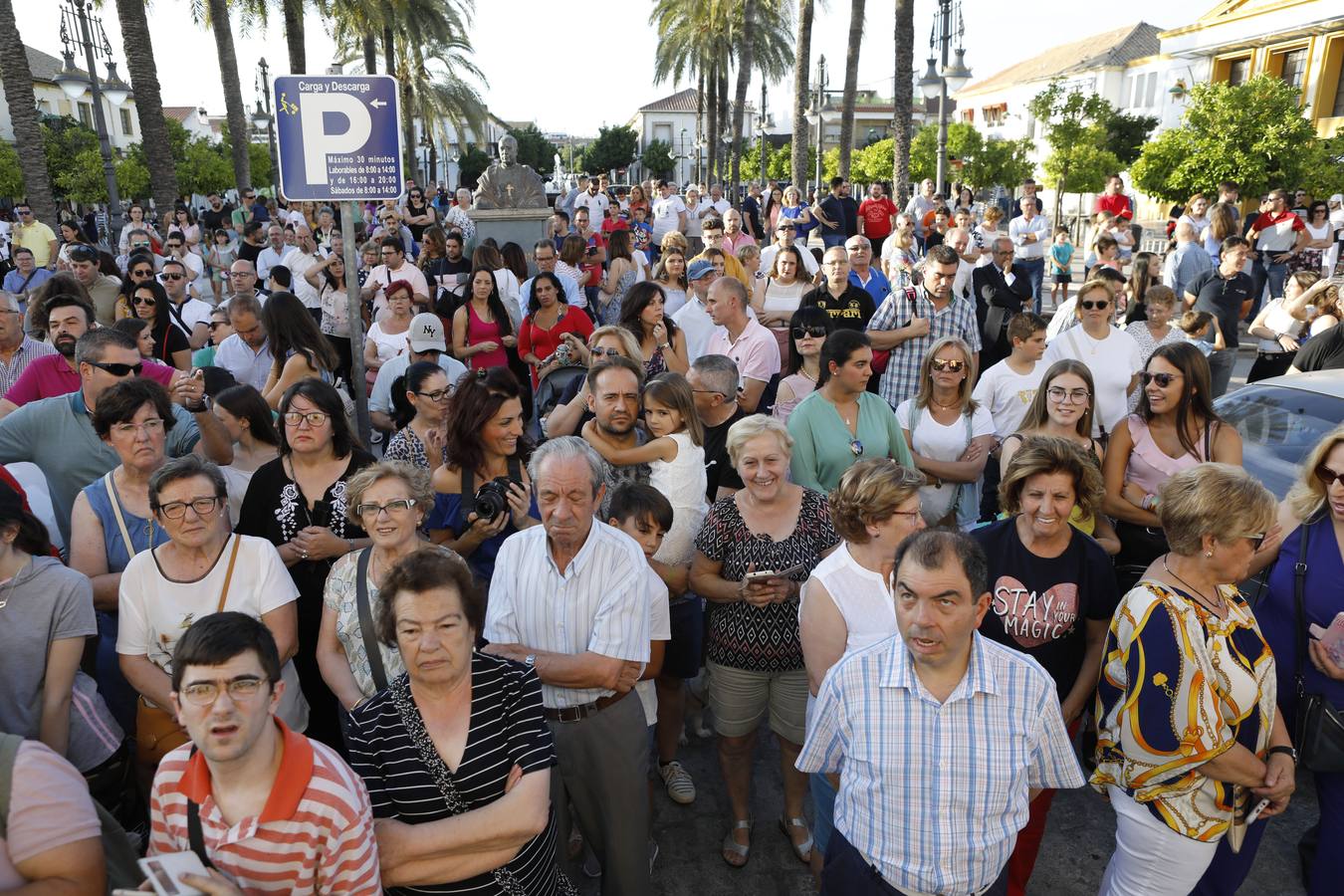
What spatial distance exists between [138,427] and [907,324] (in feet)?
15.4

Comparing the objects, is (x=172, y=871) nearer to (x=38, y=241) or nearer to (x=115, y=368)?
(x=115, y=368)

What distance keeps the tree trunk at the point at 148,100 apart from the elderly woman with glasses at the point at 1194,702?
20.3 metres

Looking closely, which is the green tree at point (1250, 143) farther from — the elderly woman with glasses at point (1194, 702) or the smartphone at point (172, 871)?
the smartphone at point (172, 871)

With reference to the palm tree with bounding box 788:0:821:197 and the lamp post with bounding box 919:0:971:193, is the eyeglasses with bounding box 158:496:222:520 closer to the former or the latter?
the lamp post with bounding box 919:0:971:193

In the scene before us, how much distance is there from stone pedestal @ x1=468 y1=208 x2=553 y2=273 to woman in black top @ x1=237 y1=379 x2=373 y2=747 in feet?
30.6

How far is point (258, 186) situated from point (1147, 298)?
42338mm

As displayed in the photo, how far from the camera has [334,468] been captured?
390 centimetres

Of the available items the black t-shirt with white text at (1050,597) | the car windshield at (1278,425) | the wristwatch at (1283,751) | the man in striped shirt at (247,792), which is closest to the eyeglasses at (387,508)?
the man in striped shirt at (247,792)

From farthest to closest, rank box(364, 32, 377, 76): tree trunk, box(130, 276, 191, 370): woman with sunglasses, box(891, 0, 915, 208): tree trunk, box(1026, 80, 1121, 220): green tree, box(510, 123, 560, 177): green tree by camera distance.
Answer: box(510, 123, 560, 177): green tree → box(364, 32, 377, 76): tree trunk → box(1026, 80, 1121, 220): green tree → box(891, 0, 915, 208): tree trunk → box(130, 276, 191, 370): woman with sunglasses

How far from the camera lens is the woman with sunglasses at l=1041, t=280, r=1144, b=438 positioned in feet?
17.8

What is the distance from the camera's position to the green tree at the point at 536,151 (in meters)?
65.2

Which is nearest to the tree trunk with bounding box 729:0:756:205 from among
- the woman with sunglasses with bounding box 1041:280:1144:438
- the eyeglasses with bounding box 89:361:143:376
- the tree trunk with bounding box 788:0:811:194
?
the tree trunk with bounding box 788:0:811:194

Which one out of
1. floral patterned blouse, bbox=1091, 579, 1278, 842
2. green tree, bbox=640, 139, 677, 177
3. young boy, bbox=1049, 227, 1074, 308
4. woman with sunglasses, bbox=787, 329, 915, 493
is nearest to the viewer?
floral patterned blouse, bbox=1091, 579, 1278, 842

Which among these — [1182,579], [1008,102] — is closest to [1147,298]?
[1182,579]
